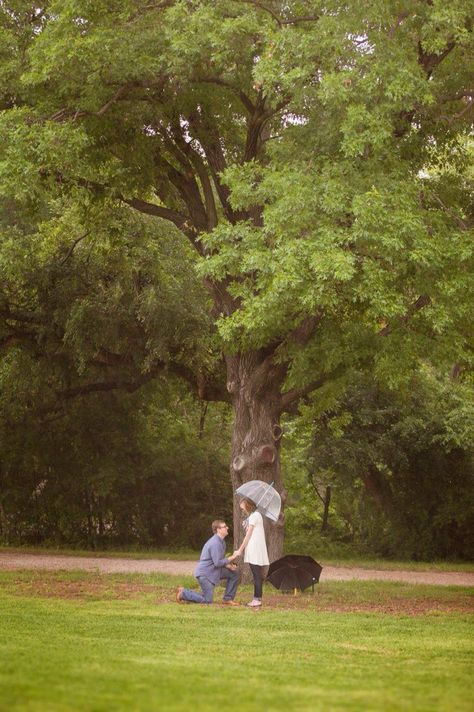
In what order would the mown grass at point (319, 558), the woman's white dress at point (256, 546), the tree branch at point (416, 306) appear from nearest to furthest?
1. the woman's white dress at point (256, 546)
2. the tree branch at point (416, 306)
3. the mown grass at point (319, 558)

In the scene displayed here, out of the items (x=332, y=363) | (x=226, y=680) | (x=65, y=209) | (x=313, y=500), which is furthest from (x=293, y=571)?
(x=313, y=500)

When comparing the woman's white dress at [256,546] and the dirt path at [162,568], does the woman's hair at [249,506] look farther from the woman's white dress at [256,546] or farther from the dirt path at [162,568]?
the dirt path at [162,568]

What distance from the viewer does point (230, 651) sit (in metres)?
10.5

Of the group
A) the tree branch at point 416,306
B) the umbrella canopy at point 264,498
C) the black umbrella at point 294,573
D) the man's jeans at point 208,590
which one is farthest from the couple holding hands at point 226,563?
the tree branch at point 416,306

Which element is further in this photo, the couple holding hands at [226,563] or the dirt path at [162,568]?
the dirt path at [162,568]

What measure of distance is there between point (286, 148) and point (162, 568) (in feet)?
34.2

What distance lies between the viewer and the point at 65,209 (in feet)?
78.3

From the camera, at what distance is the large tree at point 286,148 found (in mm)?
14469

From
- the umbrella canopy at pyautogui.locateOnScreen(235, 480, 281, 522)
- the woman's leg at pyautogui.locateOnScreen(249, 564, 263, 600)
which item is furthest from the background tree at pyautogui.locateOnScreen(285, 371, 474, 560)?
the woman's leg at pyautogui.locateOnScreen(249, 564, 263, 600)

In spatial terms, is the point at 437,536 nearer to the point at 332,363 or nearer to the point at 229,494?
the point at 229,494

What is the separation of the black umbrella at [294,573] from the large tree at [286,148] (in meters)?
2.07

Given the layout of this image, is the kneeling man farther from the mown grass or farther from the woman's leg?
the mown grass

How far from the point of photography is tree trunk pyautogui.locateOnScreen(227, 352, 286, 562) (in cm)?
1888

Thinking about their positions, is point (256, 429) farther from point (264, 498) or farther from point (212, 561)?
point (212, 561)
